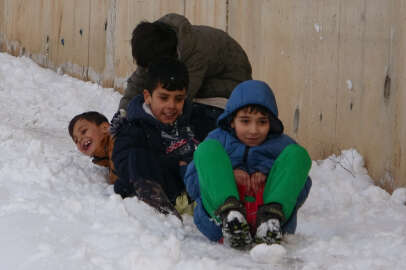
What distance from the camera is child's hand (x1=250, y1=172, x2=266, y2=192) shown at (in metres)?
2.87

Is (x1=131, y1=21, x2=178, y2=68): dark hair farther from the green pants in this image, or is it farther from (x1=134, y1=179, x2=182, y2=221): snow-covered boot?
the green pants

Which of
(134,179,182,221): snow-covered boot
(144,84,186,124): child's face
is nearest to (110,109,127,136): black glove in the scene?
(144,84,186,124): child's face

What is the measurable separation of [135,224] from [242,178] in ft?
1.72

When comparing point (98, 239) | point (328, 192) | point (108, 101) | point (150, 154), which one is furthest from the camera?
point (108, 101)

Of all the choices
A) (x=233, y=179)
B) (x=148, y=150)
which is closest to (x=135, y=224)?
(x=233, y=179)

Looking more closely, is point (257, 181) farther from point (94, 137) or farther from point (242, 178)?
point (94, 137)

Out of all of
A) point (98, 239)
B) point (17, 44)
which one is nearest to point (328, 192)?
point (98, 239)

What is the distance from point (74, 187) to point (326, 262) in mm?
1666

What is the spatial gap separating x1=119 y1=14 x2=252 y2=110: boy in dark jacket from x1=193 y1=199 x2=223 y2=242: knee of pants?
108cm

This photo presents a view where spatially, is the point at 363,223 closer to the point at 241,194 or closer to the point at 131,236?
the point at 241,194

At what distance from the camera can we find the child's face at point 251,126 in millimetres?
Result: 2979

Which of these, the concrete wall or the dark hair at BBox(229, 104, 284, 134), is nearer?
the dark hair at BBox(229, 104, 284, 134)

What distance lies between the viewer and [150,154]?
11.0 feet

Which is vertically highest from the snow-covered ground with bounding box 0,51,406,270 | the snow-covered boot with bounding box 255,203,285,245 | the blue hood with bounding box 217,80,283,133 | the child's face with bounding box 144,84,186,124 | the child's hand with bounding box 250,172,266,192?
the blue hood with bounding box 217,80,283,133
